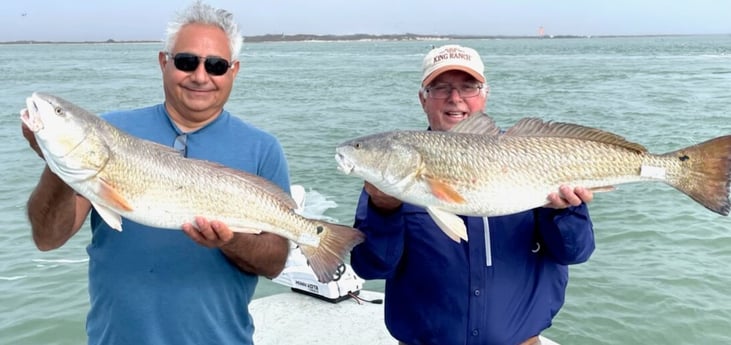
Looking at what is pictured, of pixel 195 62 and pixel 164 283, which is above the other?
pixel 195 62

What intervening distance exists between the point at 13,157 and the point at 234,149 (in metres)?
15.0

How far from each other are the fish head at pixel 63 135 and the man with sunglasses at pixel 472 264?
1415mm

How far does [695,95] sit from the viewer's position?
2581cm

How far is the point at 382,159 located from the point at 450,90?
0.74m

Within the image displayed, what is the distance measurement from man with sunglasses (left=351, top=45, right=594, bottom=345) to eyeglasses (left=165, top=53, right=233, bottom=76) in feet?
3.28

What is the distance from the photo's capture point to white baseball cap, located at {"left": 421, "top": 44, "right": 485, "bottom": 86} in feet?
12.2

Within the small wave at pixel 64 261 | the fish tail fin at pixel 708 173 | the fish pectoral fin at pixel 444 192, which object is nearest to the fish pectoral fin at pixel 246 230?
the fish pectoral fin at pixel 444 192

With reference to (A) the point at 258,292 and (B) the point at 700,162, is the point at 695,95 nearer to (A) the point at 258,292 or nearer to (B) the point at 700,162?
(A) the point at 258,292

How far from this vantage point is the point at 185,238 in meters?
3.18

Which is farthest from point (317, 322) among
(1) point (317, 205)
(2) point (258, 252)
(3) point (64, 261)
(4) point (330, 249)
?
(1) point (317, 205)

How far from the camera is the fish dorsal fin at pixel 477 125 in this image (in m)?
3.44

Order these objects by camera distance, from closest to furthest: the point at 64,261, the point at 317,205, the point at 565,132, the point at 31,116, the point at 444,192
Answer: the point at 31,116
the point at 444,192
the point at 565,132
the point at 64,261
the point at 317,205

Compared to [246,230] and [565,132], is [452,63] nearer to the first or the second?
[565,132]

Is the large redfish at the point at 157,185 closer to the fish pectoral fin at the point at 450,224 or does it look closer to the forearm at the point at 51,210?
the forearm at the point at 51,210
